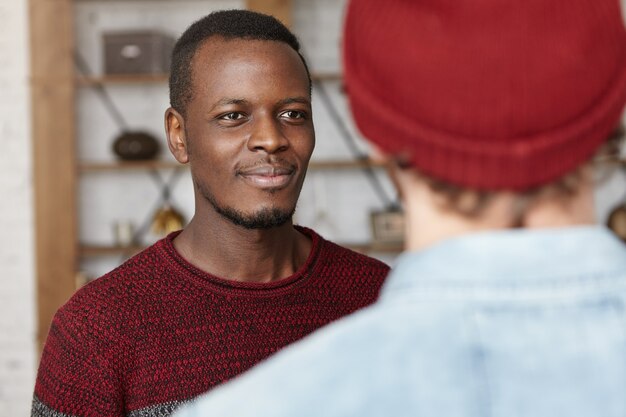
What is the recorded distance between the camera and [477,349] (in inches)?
24.7

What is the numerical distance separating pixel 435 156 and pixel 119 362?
37.8 inches

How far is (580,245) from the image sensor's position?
0.66m

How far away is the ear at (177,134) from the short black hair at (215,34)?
0.02 metres

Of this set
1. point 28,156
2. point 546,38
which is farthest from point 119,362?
point 28,156

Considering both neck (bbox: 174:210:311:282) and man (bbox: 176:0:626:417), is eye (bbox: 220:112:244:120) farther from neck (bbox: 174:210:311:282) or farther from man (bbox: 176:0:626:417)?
man (bbox: 176:0:626:417)

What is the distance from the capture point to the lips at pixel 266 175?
1.56 metres

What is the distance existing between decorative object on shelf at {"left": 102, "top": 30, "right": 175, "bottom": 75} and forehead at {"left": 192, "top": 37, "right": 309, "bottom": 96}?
244 centimetres

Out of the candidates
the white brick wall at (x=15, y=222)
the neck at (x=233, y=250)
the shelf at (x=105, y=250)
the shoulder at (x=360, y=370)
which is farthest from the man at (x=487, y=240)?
the white brick wall at (x=15, y=222)

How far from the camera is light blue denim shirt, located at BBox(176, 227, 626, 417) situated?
0.63m

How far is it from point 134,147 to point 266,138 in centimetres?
265

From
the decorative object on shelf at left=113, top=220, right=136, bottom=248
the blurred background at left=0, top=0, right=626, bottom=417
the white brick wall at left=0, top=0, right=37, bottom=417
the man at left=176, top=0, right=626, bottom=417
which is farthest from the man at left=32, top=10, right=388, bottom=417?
the white brick wall at left=0, top=0, right=37, bottom=417

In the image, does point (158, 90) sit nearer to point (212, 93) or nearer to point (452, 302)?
point (212, 93)

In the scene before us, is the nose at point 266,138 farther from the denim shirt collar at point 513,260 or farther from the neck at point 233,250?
the denim shirt collar at point 513,260

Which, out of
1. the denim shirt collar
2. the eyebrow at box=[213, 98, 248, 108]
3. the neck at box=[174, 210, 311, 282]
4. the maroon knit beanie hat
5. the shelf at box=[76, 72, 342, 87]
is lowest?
the shelf at box=[76, 72, 342, 87]
